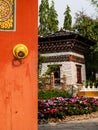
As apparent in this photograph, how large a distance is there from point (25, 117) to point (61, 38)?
21.6m

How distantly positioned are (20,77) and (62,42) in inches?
846

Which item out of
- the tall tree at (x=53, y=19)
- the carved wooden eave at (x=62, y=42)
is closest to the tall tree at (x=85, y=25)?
the carved wooden eave at (x=62, y=42)

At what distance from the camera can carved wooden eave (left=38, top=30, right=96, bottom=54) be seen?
26.9 meters

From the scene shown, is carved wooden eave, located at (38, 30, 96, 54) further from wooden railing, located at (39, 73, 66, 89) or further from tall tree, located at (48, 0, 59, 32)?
tall tree, located at (48, 0, 59, 32)

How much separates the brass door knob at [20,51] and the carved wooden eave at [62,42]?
20887 millimetres

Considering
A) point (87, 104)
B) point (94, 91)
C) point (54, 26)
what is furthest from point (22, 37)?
point (54, 26)

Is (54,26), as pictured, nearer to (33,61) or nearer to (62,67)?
(62,67)

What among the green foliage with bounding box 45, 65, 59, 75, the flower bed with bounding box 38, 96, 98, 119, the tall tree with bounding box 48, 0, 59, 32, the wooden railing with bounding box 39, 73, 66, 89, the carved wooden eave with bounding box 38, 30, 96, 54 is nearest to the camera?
the flower bed with bounding box 38, 96, 98, 119

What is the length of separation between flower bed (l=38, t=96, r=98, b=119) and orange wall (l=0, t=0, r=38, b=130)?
23.3 ft

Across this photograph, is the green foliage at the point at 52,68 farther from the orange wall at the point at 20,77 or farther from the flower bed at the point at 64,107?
the orange wall at the point at 20,77

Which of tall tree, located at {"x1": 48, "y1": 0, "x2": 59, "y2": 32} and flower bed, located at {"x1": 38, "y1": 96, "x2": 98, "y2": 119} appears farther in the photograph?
tall tree, located at {"x1": 48, "y1": 0, "x2": 59, "y2": 32}

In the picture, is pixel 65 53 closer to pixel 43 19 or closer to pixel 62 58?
pixel 62 58

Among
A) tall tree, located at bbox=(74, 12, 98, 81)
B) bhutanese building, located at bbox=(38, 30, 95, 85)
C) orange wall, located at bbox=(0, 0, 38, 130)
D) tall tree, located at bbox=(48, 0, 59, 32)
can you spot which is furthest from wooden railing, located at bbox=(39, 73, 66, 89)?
orange wall, located at bbox=(0, 0, 38, 130)

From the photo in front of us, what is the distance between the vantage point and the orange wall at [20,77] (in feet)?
18.9
